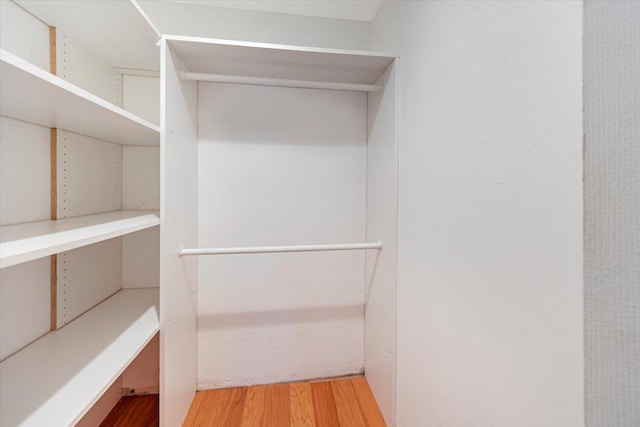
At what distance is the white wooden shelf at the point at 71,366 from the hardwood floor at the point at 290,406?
663mm

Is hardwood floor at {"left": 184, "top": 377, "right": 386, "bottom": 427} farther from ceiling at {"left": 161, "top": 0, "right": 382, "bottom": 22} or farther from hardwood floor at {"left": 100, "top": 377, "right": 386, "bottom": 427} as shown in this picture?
ceiling at {"left": 161, "top": 0, "right": 382, "bottom": 22}

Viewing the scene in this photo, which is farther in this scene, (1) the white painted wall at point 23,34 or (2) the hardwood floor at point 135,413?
(2) the hardwood floor at point 135,413

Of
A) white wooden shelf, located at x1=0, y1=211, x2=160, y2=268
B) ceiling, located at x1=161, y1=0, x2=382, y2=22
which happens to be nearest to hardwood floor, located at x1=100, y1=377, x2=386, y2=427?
white wooden shelf, located at x1=0, y1=211, x2=160, y2=268

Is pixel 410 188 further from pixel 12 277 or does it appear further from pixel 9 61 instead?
pixel 12 277

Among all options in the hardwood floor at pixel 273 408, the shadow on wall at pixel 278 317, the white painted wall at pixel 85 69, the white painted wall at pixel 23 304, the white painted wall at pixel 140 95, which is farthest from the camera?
the shadow on wall at pixel 278 317

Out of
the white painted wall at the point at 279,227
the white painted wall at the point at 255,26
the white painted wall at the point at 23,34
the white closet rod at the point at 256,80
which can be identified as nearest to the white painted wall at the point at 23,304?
the white painted wall at the point at 279,227

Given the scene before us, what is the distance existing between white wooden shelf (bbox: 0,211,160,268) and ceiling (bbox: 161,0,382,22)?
4.41 feet

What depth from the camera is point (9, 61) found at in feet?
1.73

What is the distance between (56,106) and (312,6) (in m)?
1.39

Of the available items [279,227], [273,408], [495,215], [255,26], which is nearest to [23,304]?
[279,227]

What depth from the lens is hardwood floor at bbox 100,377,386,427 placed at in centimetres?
133

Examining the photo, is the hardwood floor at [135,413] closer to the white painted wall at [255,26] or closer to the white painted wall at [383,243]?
the white painted wall at [383,243]

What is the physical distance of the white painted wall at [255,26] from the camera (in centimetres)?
150

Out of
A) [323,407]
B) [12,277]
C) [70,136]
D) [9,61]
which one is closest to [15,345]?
[12,277]
